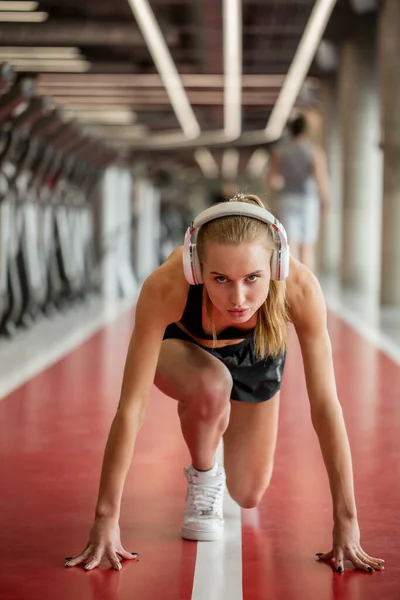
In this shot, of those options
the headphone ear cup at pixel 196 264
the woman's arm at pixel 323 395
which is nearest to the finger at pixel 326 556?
the woman's arm at pixel 323 395

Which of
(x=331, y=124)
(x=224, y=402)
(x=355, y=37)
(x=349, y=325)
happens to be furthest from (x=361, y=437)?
(x=331, y=124)

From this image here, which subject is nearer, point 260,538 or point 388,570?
point 388,570

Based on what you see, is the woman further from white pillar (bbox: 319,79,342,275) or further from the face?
white pillar (bbox: 319,79,342,275)

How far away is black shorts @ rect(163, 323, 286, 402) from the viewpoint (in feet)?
10.3

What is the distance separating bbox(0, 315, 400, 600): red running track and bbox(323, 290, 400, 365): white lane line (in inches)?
72.7

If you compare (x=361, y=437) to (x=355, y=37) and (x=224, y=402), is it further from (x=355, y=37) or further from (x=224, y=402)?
(x=355, y=37)

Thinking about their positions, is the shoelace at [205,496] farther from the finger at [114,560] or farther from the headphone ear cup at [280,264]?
the headphone ear cup at [280,264]

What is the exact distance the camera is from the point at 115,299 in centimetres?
1339

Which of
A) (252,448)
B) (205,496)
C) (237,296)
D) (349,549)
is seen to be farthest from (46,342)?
(237,296)

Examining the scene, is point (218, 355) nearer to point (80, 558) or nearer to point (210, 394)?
point (210, 394)

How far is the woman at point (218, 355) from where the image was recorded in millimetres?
2674

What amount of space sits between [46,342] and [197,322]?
17.8ft

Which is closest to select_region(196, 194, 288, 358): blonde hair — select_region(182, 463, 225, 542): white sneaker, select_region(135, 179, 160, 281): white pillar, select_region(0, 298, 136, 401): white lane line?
select_region(182, 463, 225, 542): white sneaker

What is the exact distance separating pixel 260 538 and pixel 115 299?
10.3m
